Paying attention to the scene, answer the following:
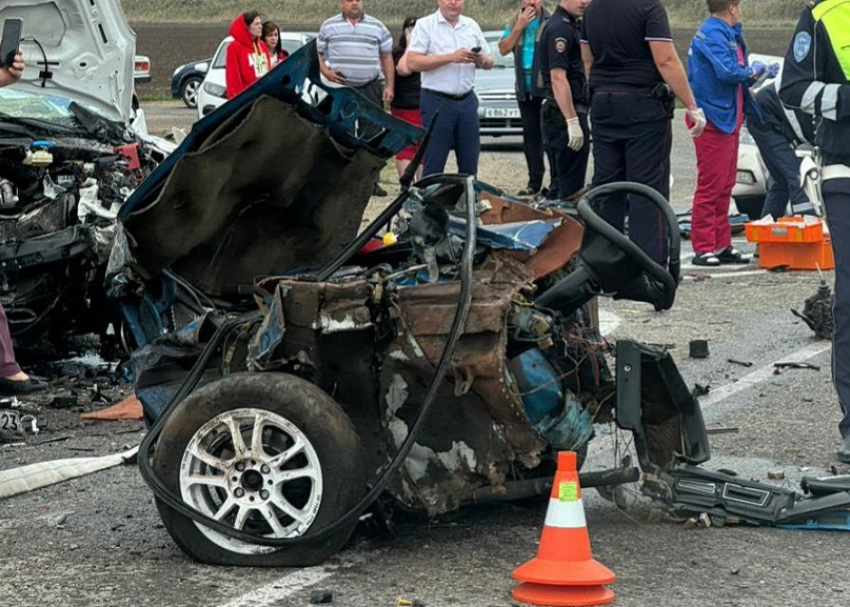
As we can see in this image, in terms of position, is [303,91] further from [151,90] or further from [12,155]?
[151,90]

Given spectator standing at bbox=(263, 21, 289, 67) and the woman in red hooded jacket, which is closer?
the woman in red hooded jacket

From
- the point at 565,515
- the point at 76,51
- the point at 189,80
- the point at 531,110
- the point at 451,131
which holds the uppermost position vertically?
the point at 76,51

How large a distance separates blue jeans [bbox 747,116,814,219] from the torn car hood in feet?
17.9

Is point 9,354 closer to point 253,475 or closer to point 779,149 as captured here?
point 253,475

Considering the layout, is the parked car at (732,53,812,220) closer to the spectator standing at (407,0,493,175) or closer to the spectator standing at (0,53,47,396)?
the spectator standing at (407,0,493,175)

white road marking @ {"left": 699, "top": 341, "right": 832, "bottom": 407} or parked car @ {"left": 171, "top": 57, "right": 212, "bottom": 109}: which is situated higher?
white road marking @ {"left": 699, "top": 341, "right": 832, "bottom": 407}

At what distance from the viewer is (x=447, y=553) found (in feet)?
18.3

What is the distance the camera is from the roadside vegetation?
8206 cm

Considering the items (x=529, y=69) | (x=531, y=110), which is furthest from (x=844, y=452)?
(x=531, y=110)

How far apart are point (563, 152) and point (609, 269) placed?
8.06m

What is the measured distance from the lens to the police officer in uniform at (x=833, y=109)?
6.73m

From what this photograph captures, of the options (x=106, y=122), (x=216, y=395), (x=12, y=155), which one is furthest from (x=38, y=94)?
(x=216, y=395)

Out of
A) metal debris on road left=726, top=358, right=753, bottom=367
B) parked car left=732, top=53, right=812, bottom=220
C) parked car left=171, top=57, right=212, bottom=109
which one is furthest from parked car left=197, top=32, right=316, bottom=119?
metal debris on road left=726, top=358, right=753, bottom=367

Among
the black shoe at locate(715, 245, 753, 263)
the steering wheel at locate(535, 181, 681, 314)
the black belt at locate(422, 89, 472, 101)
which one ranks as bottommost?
the black shoe at locate(715, 245, 753, 263)
